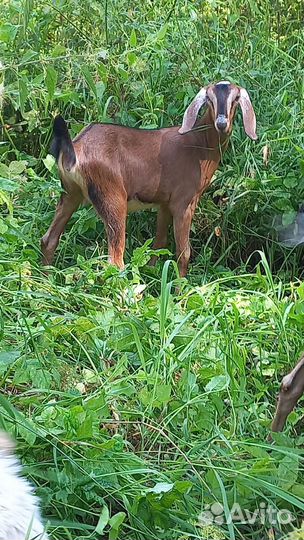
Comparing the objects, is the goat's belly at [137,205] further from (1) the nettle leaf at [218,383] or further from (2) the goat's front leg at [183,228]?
(1) the nettle leaf at [218,383]

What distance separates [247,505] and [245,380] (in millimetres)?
651

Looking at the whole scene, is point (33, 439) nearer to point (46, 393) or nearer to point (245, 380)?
point (46, 393)

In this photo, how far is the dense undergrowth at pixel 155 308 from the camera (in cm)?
250

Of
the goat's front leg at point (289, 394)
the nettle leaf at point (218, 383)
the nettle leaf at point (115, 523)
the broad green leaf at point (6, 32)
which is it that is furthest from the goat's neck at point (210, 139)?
the nettle leaf at point (115, 523)

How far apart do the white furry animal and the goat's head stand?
2994 mm

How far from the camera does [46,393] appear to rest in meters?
2.81

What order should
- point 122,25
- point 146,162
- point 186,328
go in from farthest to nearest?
point 122,25 < point 146,162 < point 186,328

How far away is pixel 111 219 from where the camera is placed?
4441 millimetres

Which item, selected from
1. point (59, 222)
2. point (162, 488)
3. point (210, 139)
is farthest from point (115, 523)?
point (210, 139)

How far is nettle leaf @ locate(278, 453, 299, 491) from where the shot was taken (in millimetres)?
2527

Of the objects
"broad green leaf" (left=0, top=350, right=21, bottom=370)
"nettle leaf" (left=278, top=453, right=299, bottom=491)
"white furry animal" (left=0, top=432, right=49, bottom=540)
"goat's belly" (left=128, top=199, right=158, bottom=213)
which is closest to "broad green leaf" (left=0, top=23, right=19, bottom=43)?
"goat's belly" (left=128, top=199, right=158, bottom=213)

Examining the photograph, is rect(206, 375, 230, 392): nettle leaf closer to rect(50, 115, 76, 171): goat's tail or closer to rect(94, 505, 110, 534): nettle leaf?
rect(94, 505, 110, 534): nettle leaf

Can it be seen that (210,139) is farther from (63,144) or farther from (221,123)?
(63,144)

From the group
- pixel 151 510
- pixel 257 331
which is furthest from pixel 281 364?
pixel 151 510
